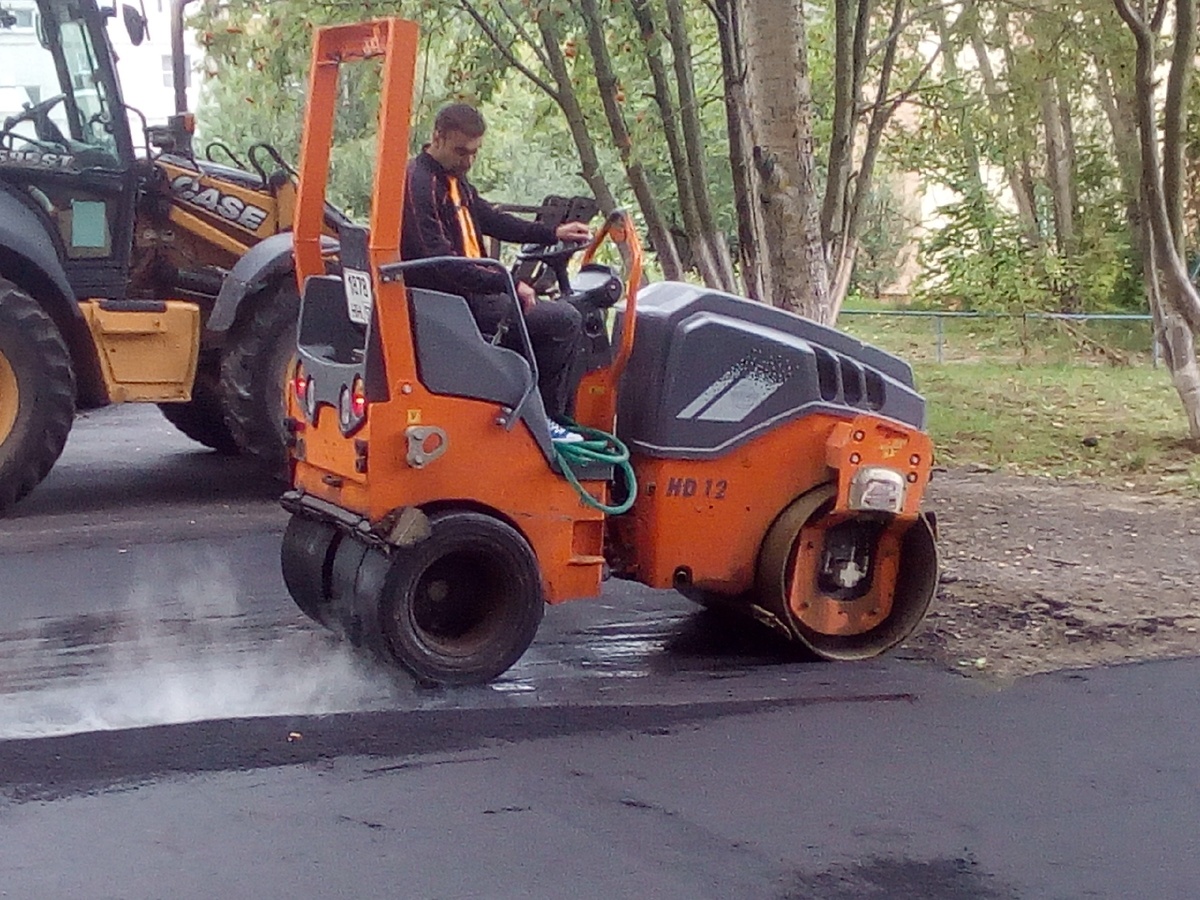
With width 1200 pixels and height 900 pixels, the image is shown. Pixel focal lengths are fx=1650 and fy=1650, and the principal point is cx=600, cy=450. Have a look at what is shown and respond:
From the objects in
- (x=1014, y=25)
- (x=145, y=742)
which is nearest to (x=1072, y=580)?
(x=145, y=742)

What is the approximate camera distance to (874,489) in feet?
20.2

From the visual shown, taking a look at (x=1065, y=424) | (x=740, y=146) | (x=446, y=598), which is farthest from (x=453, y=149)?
(x=1065, y=424)

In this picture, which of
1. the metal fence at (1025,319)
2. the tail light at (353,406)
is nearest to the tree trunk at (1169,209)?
the metal fence at (1025,319)

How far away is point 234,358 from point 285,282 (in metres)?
0.54

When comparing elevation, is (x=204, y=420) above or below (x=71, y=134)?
below

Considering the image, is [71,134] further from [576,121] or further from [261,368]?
[576,121]

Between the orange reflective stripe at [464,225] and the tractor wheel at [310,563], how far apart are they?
116 cm

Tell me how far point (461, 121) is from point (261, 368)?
4034 mm

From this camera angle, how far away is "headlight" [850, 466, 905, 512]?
6156mm

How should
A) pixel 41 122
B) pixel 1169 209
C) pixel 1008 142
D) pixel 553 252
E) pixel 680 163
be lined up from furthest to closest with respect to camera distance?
pixel 1008 142
pixel 680 163
pixel 1169 209
pixel 41 122
pixel 553 252

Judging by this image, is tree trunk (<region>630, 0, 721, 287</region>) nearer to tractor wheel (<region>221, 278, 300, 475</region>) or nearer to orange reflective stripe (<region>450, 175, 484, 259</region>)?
tractor wheel (<region>221, 278, 300, 475</region>)

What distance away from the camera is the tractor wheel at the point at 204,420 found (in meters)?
11.1

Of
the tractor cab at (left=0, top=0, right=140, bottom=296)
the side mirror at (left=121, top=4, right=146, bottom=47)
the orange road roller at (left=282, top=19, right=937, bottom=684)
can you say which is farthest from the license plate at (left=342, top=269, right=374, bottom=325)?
the side mirror at (left=121, top=4, right=146, bottom=47)

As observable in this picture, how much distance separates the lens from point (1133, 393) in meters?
16.2
